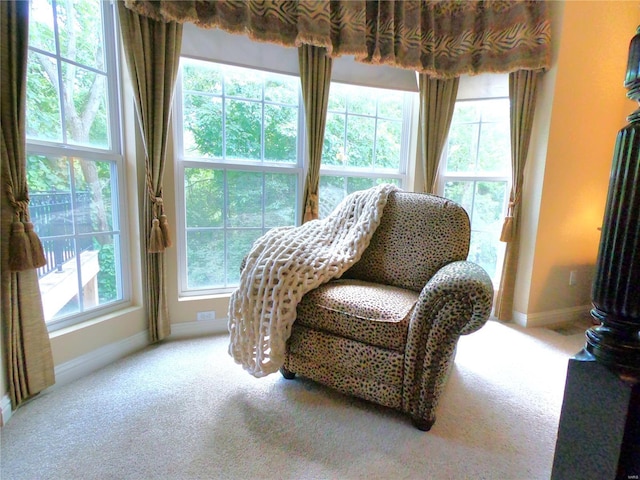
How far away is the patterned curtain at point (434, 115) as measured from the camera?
8.38ft

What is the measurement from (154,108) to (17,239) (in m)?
0.98

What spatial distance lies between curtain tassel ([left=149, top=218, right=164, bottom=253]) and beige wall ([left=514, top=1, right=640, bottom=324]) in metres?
2.66

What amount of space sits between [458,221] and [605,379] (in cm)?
115

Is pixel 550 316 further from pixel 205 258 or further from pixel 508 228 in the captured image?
pixel 205 258

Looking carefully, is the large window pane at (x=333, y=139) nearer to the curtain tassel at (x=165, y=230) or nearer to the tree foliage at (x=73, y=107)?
the curtain tassel at (x=165, y=230)

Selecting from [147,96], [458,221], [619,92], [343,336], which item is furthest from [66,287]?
[619,92]

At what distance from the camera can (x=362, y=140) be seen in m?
2.67

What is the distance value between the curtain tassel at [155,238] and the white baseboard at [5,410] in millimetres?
911

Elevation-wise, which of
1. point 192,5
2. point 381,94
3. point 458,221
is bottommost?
point 458,221

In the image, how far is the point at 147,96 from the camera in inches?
73.4

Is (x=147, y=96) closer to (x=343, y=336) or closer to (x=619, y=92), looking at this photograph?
(x=343, y=336)

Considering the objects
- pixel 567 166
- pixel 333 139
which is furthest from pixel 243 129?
pixel 567 166

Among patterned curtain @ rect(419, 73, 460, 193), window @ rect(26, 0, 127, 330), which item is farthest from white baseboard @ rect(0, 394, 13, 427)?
patterned curtain @ rect(419, 73, 460, 193)

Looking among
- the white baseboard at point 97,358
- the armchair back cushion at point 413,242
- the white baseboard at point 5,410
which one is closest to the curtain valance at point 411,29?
the armchair back cushion at point 413,242
